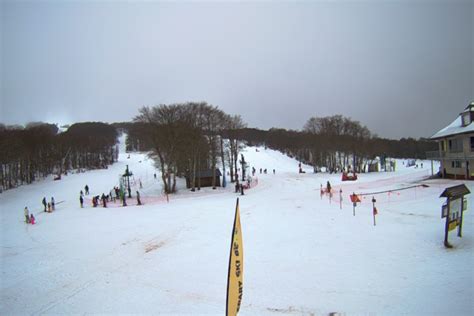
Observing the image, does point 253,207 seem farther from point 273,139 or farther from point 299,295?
point 273,139

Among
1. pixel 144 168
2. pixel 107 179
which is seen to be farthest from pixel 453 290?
pixel 144 168

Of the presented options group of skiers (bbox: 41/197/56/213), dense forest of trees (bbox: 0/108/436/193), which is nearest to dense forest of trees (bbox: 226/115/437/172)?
dense forest of trees (bbox: 0/108/436/193)

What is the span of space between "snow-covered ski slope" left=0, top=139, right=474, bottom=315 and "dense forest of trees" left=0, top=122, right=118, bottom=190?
34498 millimetres

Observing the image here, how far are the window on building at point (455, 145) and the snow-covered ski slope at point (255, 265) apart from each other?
17291 mm

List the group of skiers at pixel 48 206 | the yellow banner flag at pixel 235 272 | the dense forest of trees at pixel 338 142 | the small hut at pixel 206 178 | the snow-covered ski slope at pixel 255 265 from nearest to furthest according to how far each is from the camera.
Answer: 1. the yellow banner flag at pixel 235 272
2. the snow-covered ski slope at pixel 255 265
3. the group of skiers at pixel 48 206
4. the small hut at pixel 206 178
5. the dense forest of trees at pixel 338 142

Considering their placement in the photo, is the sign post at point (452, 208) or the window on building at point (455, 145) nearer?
the sign post at point (452, 208)

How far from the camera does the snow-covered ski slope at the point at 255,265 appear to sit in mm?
7613

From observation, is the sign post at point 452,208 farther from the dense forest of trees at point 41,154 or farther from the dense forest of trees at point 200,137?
the dense forest of trees at point 41,154

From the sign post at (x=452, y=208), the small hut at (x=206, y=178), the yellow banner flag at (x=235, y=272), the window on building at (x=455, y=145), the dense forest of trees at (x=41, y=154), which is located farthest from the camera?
the dense forest of trees at (x=41, y=154)

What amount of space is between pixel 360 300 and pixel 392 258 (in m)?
3.66

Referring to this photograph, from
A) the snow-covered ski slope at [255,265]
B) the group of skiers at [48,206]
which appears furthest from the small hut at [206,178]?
the snow-covered ski slope at [255,265]

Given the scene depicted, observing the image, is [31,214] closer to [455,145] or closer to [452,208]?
[452,208]

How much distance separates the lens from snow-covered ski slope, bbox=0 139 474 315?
7.61m

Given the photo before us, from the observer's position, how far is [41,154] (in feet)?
186
